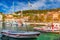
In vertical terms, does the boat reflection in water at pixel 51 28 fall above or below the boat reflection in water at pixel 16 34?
above

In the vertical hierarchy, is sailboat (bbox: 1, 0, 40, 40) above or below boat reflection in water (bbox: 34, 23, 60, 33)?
below

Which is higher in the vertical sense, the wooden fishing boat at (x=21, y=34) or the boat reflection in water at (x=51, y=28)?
the boat reflection in water at (x=51, y=28)

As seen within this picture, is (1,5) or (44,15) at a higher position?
(1,5)

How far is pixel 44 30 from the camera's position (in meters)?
2.80

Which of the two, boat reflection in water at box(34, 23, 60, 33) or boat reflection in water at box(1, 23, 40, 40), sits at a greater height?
boat reflection in water at box(34, 23, 60, 33)

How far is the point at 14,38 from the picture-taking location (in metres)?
2.78

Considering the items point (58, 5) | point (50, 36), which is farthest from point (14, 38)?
point (58, 5)

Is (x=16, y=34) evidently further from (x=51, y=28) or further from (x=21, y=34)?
(x=51, y=28)

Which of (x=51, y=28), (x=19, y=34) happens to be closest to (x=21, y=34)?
(x=19, y=34)

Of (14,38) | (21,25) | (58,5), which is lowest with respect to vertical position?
(14,38)

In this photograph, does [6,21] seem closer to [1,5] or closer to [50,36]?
[1,5]

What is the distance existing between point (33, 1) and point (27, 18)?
11.2 inches

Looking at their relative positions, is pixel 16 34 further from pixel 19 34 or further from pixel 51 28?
pixel 51 28

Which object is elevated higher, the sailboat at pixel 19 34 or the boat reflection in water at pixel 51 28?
the boat reflection in water at pixel 51 28
